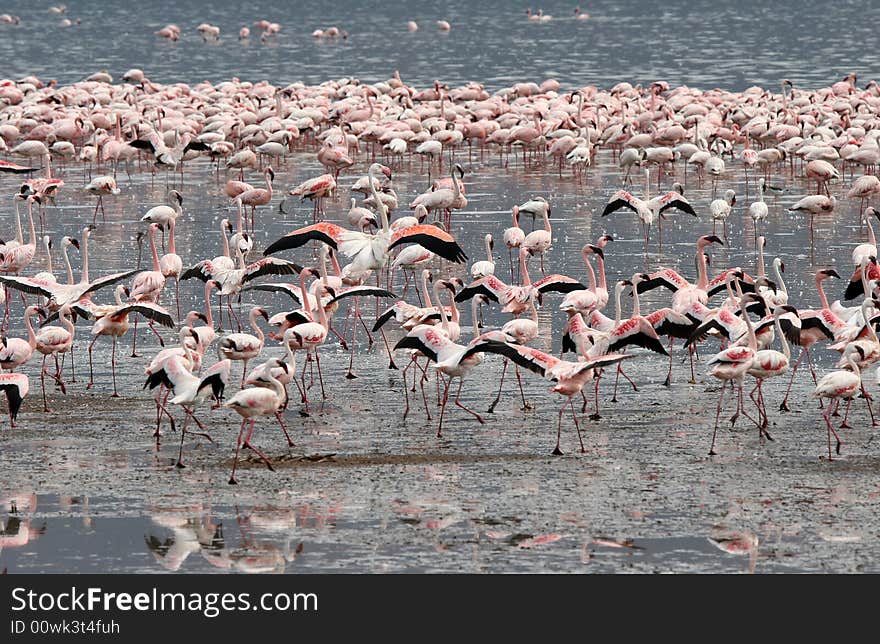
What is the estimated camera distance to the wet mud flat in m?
7.79

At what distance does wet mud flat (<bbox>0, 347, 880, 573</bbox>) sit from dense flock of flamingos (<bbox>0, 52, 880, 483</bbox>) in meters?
0.20

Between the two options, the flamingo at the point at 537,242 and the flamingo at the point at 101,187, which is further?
the flamingo at the point at 101,187

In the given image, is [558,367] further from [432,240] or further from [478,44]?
[478,44]

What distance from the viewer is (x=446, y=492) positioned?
8883 mm

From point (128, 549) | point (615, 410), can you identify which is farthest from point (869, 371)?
point (128, 549)

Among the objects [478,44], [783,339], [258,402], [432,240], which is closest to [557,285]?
[432,240]

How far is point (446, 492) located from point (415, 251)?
557 centimetres

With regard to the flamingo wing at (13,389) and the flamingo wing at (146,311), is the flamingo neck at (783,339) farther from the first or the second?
the flamingo wing at (13,389)

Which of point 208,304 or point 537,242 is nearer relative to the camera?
point 208,304

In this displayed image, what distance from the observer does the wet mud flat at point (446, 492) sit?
779cm

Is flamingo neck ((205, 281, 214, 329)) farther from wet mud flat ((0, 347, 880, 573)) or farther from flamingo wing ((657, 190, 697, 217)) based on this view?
flamingo wing ((657, 190, 697, 217))

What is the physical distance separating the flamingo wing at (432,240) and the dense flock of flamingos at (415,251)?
2cm

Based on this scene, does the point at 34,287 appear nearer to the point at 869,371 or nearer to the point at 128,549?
the point at 128,549

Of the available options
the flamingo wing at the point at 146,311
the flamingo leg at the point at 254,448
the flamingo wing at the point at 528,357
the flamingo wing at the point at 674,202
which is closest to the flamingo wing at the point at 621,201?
the flamingo wing at the point at 674,202
